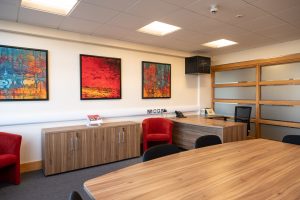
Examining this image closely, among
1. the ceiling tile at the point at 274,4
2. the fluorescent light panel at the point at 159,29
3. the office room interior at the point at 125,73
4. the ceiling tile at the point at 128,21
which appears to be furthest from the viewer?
the fluorescent light panel at the point at 159,29

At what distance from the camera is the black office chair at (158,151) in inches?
79.2

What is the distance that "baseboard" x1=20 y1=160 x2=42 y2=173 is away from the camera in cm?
351

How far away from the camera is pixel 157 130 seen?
15.8 ft

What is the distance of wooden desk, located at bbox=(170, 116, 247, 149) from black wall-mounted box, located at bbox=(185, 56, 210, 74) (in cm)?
164

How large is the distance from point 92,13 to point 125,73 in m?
1.81

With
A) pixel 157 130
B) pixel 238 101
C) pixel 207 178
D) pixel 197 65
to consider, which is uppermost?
pixel 197 65

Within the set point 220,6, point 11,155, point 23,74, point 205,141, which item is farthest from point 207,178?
point 23,74

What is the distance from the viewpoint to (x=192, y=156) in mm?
2074

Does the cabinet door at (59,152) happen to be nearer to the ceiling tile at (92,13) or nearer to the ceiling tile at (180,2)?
the ceiling tile at (92,13)

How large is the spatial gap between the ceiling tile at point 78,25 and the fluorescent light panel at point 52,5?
213 millimetres

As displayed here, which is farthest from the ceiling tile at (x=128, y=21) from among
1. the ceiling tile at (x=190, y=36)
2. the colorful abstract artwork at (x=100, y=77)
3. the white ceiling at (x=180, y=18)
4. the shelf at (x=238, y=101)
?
the shelf at (x=238, y=101)

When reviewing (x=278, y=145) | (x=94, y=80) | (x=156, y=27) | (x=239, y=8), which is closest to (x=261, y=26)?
(x=239, y=8)

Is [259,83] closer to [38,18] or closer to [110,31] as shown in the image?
[110,31]

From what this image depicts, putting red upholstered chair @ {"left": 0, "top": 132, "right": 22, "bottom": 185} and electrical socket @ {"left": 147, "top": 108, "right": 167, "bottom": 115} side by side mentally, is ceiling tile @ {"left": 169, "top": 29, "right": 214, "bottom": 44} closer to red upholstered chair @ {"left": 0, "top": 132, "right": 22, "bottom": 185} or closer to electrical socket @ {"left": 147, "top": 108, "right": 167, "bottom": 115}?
electrical socket @ {"left": 147, "top": 108, "right": 167, "bottom": 115}
